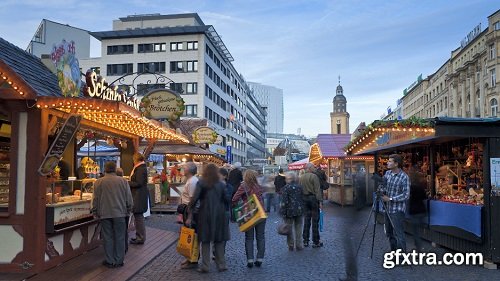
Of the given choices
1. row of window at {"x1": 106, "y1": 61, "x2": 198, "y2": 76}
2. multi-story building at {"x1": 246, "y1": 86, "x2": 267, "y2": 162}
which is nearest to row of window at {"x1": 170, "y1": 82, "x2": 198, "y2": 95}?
row of window at {"x1": 106, "y1": 61, "x2": 198, "y2": 76}

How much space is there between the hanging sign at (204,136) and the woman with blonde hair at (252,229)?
18712 millimetres

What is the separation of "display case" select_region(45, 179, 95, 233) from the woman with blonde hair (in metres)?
2.74

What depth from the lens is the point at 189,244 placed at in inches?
308

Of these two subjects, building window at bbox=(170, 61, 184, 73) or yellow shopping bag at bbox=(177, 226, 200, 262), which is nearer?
yellow shopping bag at bbox=(177, 226, 200, 262)

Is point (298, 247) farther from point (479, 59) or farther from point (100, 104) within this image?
point (479, 59)

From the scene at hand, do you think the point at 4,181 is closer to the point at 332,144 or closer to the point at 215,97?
the point at 332,144

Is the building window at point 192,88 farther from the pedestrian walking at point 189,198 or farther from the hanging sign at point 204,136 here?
the pedestrian walking at point 189,198

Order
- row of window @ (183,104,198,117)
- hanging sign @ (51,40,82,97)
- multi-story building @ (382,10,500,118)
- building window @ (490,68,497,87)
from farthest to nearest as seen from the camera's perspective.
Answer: row of window @ (183,104,198,117) → multi-story building @ (382,10,500,118) → building window @ (490,68,497,87) → hanging sign @ (51,40,82,97)

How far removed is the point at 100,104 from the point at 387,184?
16.3 ft

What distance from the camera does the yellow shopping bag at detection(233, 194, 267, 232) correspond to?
26.2 ft

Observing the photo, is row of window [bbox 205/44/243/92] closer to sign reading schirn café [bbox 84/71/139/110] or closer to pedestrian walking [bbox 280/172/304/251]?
sign reading schirn café [bbox 84/71/139/110]

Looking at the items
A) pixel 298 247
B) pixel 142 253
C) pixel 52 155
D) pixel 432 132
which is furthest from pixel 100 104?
pixel 432 132

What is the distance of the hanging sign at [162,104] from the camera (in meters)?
12.5

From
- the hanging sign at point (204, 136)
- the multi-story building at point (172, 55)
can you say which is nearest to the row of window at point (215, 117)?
the multi-story building at point (172, 55)
